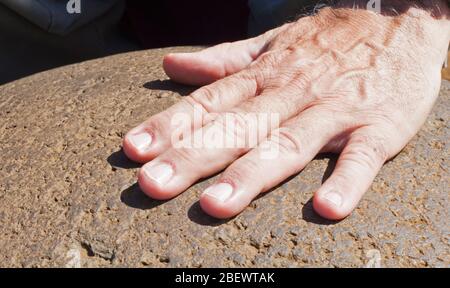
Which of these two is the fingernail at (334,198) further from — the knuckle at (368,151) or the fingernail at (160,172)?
the fingernail at (160,172)

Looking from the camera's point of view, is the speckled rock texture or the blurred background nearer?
the speckled rock texture

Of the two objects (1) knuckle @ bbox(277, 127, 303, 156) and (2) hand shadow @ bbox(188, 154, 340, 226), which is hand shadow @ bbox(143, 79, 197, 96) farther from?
(2) hand shadow @ bbox(188, 154, 340, 226)

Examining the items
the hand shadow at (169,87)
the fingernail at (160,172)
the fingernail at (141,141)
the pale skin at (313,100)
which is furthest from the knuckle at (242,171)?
the hand shadow at (169,87)

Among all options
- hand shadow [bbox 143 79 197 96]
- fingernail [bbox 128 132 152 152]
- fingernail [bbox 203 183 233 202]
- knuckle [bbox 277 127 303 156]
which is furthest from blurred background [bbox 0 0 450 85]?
fingernail [bbox 203 183 233 202]

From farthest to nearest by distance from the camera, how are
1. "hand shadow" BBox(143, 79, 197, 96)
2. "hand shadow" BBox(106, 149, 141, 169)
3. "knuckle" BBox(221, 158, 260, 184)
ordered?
"hand shadow" BBox(143, 79, 197, 96), "hand shadow" BBox(106, 149, 141, 169), "knuckle" BBox(221, 158, 260, 184)

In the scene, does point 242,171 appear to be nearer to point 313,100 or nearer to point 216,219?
point 216,219

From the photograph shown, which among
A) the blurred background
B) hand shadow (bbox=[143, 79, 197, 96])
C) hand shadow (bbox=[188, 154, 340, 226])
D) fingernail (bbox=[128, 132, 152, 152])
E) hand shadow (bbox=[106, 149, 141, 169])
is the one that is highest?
fingernail (bbox=[128, 132, 152, 152])

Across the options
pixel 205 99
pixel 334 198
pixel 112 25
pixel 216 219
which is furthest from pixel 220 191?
pixel 112 25

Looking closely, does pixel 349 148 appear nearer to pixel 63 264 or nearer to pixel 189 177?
pixel 189 177
